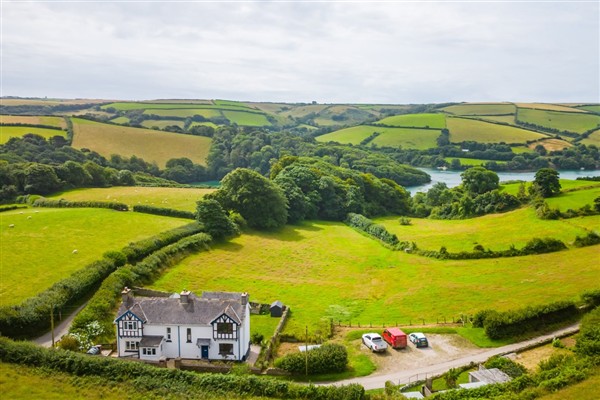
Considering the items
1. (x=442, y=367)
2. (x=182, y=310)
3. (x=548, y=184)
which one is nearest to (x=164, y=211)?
(x=182, y=310)

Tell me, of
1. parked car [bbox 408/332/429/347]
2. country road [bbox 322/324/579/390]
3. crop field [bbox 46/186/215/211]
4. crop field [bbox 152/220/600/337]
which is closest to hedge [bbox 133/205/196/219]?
crop field [bbox 46/186/215/211]

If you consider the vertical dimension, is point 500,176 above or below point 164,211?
below

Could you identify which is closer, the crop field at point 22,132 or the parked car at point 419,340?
the parked car at point 419,340

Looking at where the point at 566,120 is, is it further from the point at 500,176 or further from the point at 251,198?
the point at 251,198

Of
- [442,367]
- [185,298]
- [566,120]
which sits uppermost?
[566,120]

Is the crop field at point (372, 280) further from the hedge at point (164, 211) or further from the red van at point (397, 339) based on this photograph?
the hedge at point (164, 211)

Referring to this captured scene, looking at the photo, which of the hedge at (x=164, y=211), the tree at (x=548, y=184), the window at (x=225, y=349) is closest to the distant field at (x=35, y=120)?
the hedge at (x=164, y=211)

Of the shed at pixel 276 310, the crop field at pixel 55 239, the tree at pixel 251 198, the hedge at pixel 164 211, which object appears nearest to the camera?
the shed at pixel 276 310
